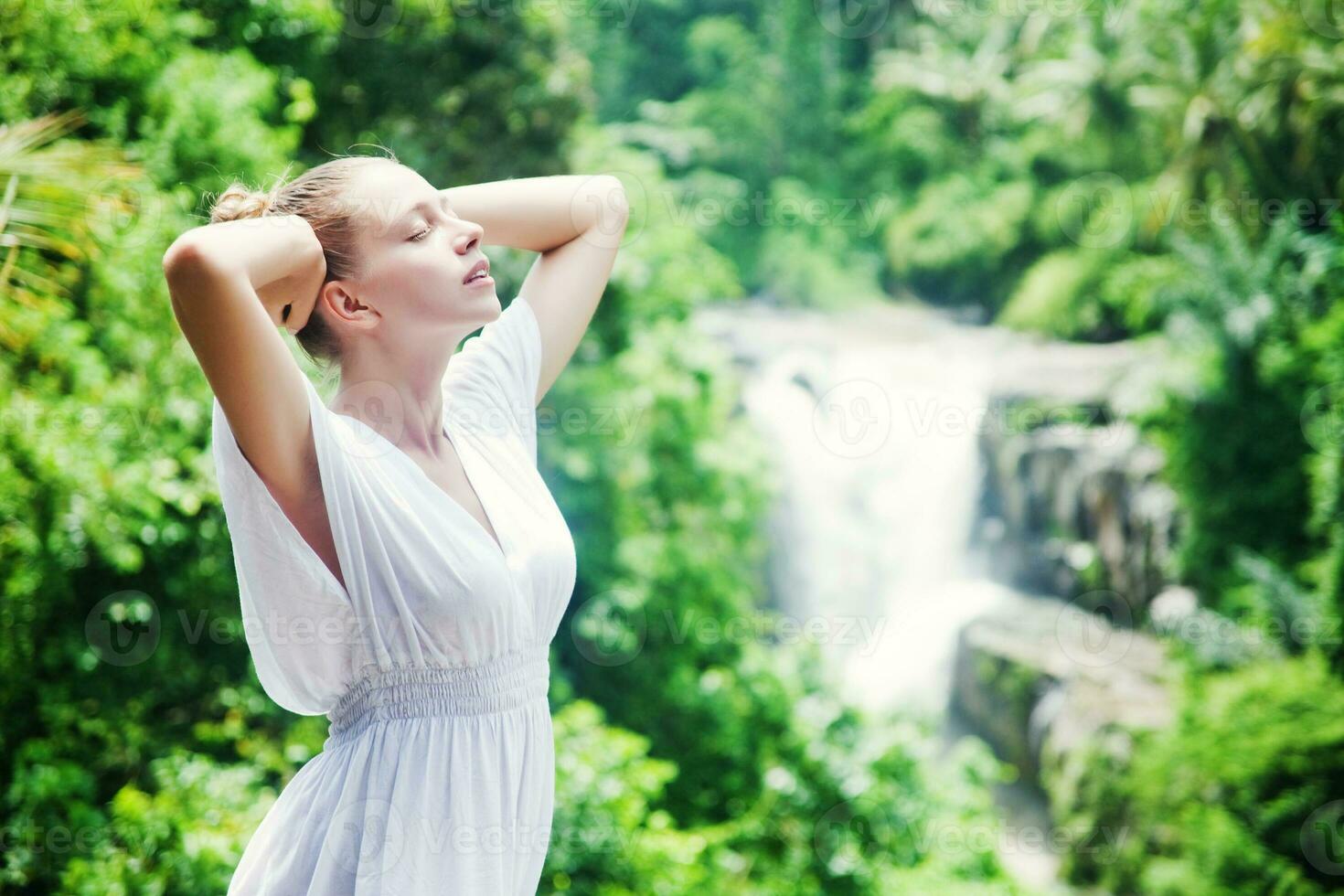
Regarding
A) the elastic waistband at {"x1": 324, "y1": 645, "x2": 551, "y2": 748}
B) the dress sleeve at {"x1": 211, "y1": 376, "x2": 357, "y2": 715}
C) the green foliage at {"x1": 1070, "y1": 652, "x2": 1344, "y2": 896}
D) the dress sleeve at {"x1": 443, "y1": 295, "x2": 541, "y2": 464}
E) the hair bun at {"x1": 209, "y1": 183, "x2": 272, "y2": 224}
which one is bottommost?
the green foliage at {"x1": 1070, "y1": 652, "x2": 1344, "y2": 896}

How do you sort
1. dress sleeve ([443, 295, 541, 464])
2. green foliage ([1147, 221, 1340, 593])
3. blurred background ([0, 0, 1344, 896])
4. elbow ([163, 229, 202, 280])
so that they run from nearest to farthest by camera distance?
elbow ([163, 229, 202, 280]) < dress sleeve ([443, 295, 541, 464]) < blurred background ([0, 0, 1344, 896]) < green foliage ([1147, 221, 1340, 593])

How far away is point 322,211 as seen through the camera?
1.20 meters

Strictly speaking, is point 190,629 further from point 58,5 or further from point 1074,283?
point 1074,283

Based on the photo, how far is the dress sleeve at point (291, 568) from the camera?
3.42 ft

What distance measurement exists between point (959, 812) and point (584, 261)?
16.6 feet

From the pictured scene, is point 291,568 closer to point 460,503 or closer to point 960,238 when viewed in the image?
point 460,503

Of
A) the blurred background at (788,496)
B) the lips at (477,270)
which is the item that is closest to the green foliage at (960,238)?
the blurred background at (788,496)

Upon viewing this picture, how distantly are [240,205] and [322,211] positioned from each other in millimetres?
81

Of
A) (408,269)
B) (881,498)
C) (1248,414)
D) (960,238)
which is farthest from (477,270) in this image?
(960,238)

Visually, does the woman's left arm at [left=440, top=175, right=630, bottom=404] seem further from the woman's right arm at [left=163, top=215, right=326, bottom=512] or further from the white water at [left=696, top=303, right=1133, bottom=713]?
the white water at [left=696, top=303, right=1133, bottom=713]

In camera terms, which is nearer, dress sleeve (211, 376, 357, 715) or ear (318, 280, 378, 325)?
dress sleeve (211, 376, 357, 715)

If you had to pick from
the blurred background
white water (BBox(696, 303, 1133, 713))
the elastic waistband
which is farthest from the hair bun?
white water (BBox(696, 303, 1133, 713))

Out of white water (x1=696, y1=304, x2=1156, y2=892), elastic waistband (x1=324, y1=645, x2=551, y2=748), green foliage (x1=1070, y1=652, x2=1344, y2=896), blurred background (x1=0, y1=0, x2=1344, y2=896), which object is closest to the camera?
elastic waistband (x1=324, y1=645, x2=551, y2=748)

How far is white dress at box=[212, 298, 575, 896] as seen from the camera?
42.6 inches
